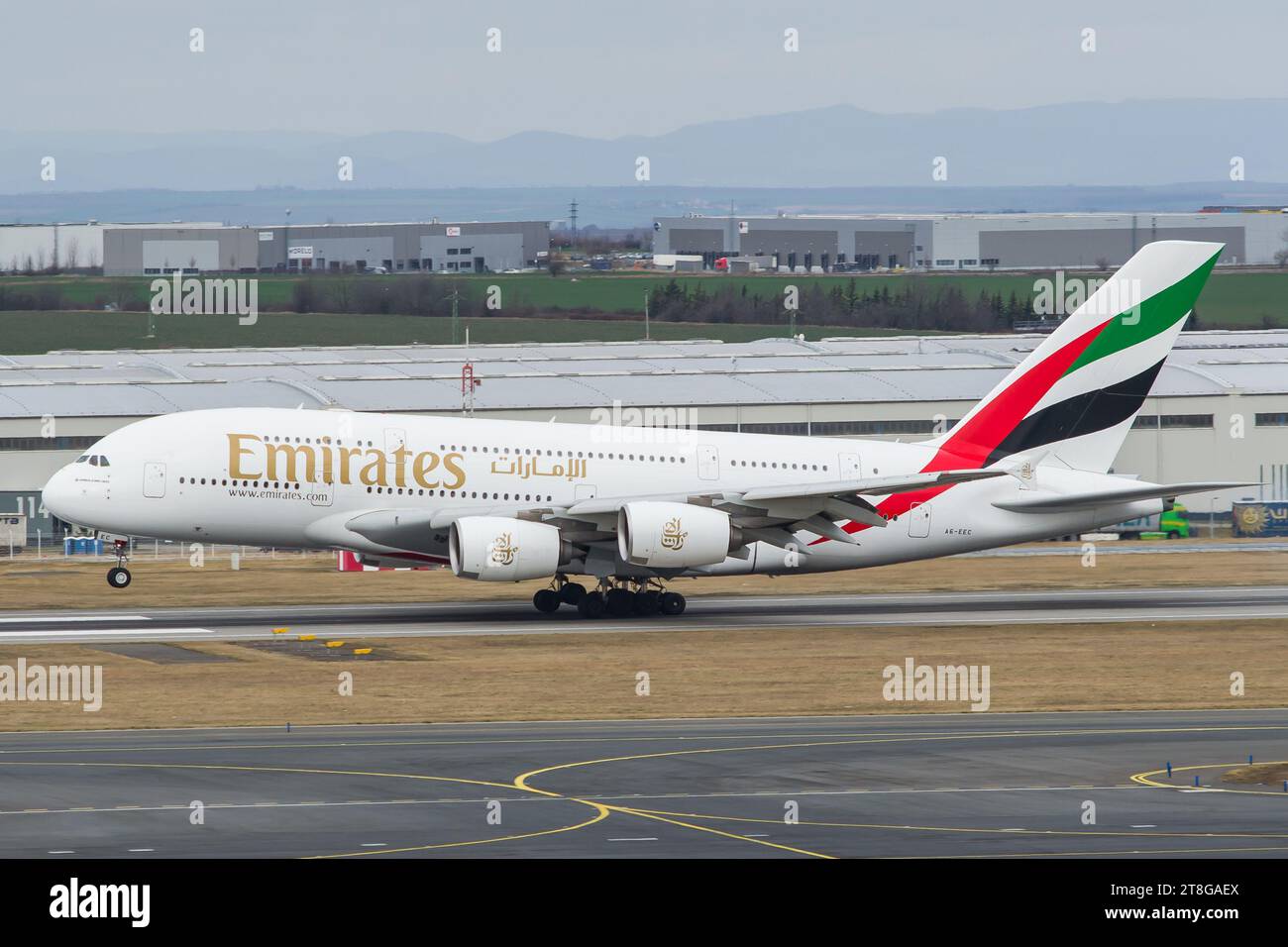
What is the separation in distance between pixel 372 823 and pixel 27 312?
135863 millimetres

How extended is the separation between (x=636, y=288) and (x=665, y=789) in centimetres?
15174

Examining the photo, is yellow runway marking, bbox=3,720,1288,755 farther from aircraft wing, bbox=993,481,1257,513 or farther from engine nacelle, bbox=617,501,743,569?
aircraft wing, bbox=993,481,1257,513

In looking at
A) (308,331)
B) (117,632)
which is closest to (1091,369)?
(117,632)

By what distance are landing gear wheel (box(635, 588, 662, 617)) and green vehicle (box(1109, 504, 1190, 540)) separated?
1353 inches

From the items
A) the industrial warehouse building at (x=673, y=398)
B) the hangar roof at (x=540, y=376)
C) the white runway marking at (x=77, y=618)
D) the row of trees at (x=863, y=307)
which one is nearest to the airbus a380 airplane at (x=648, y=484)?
the white runway marking at (x=77, y=618)

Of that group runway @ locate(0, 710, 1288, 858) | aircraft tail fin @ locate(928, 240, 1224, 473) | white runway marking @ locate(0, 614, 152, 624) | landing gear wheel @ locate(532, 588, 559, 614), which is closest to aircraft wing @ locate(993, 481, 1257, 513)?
aircraft tail fin @ locate(928, 240, 1224, 473)

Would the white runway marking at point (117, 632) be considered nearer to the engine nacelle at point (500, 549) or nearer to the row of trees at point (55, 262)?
the engine nacelle at point (500, 549)

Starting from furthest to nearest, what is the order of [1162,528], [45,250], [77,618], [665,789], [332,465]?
1. [45,250]
2. [1162,528]
3. [77,618]
4. [332,465]
5. [665,789]

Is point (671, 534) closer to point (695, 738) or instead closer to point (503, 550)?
point (503, 550)

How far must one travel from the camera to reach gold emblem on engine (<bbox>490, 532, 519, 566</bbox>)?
49.6 m

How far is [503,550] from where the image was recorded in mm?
49719

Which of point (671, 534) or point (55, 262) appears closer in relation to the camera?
point (671, 534)

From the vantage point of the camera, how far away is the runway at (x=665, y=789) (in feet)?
79.9

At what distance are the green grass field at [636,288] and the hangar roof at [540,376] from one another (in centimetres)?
4098
